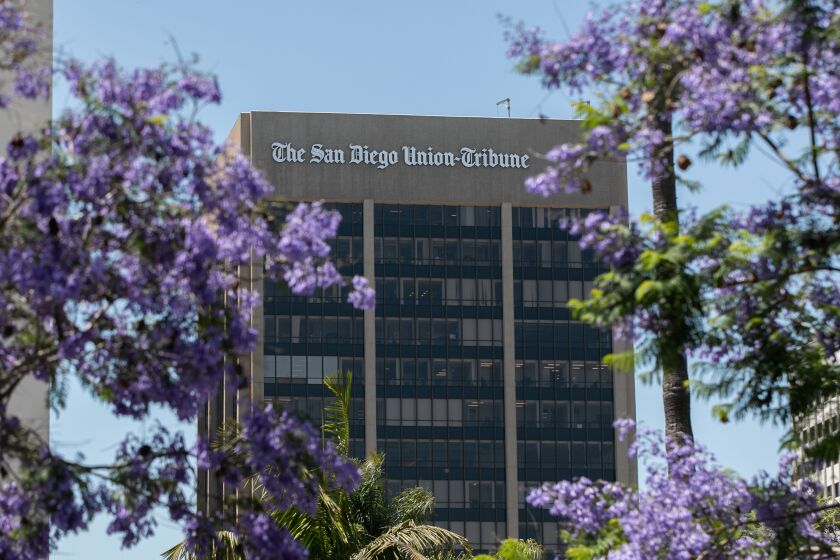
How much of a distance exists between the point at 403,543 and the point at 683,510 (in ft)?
35.9

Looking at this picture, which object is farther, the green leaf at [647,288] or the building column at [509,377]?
the building column at [509,377]

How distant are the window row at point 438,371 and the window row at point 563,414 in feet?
9.02

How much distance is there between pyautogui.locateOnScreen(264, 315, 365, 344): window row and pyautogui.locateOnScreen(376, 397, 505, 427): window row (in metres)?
4.95

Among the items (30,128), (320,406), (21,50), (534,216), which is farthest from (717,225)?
(534,216)

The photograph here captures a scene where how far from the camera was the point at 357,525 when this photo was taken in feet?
104

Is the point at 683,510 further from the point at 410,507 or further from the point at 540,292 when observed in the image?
the point at 540,292

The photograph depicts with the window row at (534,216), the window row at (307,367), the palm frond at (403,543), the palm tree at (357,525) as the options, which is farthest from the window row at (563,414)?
the palm frond at (403,543)

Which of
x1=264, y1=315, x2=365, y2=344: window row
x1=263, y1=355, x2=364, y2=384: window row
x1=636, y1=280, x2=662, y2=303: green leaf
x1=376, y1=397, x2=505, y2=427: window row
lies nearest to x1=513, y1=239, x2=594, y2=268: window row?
x1=376, y1=397, x2=505, y2=427: window row

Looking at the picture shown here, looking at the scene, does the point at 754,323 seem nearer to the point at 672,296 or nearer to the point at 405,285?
the point at 672,296

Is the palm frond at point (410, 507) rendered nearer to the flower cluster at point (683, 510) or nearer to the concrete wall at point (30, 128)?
the concrete wall at point (30, 128)

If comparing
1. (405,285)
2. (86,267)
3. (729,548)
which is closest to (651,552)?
(729,548)

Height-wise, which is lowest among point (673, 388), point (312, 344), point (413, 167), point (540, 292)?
point (673, 388)

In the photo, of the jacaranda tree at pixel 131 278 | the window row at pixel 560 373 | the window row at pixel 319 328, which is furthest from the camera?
the window row at pixel 560 373

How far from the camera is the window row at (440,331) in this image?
386ft
